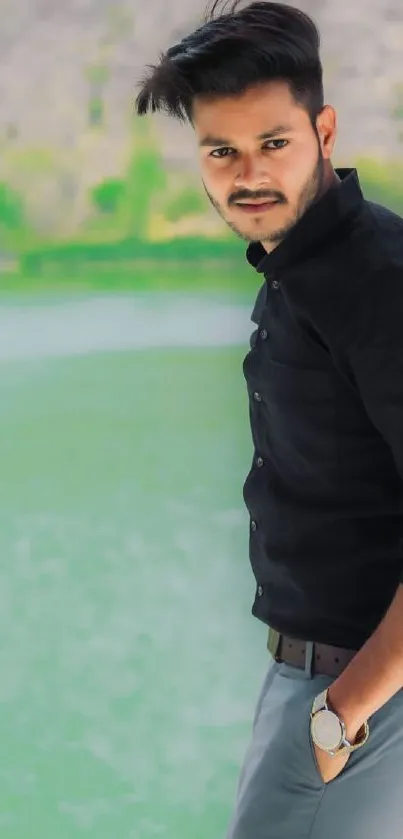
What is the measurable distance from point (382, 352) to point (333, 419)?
0.14 meters

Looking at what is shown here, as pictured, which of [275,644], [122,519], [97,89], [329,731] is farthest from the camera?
[122,519]

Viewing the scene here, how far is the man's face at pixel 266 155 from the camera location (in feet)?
4.54

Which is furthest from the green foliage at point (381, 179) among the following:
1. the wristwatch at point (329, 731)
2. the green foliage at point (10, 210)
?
the wristwatch at point (329, 731)

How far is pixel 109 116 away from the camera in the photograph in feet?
7.59

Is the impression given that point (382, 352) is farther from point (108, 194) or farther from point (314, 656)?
point (108, 194)

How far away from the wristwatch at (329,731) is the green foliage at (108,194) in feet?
4.29

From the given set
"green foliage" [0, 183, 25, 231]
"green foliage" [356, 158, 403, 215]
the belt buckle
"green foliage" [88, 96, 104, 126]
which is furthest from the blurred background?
the belt buckle

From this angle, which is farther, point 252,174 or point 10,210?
point 10,210

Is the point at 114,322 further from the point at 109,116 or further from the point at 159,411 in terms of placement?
the point at 109,116

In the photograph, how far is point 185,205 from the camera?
7.74ft

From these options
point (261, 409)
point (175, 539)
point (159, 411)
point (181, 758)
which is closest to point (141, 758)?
point (181, 758)

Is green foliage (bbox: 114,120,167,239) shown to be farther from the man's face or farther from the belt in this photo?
the belt

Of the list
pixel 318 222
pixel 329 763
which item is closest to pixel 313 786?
Result: pixel 329 763

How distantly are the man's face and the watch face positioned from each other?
578mm
